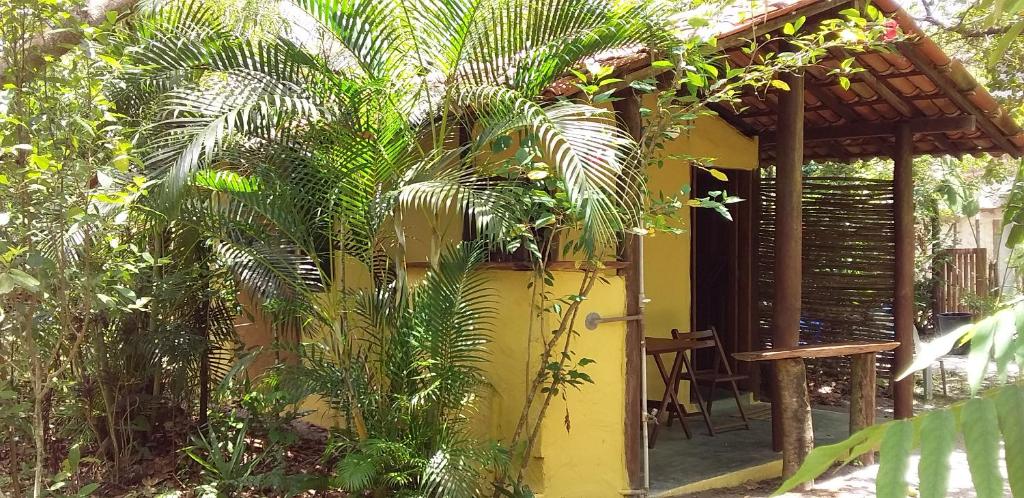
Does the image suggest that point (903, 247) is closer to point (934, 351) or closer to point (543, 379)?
point (543, 379)

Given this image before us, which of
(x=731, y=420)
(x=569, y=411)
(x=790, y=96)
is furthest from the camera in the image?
(x=731, y=420)

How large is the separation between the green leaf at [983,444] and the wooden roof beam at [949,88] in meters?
5.29

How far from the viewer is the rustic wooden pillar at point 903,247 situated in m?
6.84

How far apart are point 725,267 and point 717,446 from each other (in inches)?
95.9

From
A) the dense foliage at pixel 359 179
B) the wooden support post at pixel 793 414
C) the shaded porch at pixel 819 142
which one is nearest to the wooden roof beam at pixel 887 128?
the shaded porch at pixel 819 142

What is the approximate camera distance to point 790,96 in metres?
5.74

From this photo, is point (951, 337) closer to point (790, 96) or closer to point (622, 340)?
point (622, 340)

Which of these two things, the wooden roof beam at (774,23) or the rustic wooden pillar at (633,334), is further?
the rustic wooden pillar at (633,334)

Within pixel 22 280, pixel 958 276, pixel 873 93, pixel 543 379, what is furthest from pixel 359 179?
pixel 958 276

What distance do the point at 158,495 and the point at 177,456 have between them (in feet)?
2.52

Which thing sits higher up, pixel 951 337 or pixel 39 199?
pixel 39 199

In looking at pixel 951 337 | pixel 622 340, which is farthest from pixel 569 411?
pixel 951 337

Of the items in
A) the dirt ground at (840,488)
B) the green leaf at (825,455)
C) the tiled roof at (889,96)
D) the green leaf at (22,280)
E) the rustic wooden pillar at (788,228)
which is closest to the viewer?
the green leaf at (825,455)

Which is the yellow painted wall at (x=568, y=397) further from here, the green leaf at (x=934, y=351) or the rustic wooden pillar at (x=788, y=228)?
the green leaf at (x=934, y=351)
